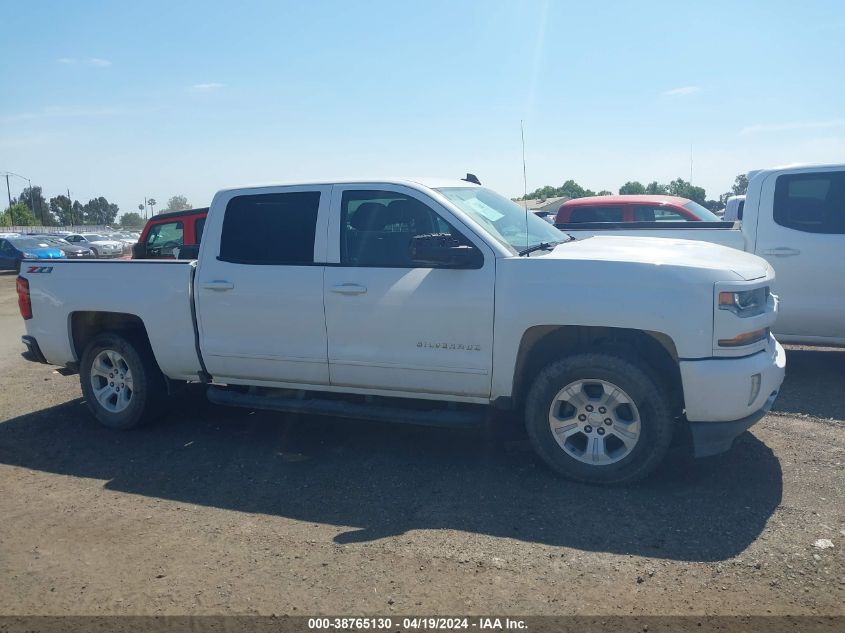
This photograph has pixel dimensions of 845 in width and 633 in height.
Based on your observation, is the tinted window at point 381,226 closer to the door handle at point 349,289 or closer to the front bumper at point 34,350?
the door handle at point 349,289

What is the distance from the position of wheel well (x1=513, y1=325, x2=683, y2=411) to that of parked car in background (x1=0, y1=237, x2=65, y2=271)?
26654mm

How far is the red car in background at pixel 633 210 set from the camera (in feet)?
37.5

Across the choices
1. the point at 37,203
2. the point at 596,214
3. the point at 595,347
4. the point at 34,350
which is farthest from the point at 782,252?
the point at 37,203

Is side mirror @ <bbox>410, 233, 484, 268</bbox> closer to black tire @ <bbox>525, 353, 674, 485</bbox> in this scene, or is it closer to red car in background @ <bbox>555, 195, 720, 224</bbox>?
black tire @ <bbox>525, 353, 674, 485</bbox>

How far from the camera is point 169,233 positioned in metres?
11.6

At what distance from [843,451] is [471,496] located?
8.75 ft

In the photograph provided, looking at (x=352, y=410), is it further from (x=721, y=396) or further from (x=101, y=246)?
(x=101, y=246)

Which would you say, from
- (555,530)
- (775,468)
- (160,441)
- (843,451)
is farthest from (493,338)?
(160,441)

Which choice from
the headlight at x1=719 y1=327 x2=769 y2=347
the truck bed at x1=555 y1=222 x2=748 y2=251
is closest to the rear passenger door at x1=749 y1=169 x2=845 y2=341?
the truck bed at x1=555 y1=222 x2=748 y2=251

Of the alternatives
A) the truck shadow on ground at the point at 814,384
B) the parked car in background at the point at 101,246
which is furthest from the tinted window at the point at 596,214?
the parked car in background at the point at 101,246

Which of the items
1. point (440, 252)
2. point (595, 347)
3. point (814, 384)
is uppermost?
point (440, 252)

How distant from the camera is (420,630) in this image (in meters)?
3.43

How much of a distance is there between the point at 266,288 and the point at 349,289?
2.31ft

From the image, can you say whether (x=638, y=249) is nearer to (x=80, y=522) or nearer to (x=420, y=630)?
(x=420, y=630)
